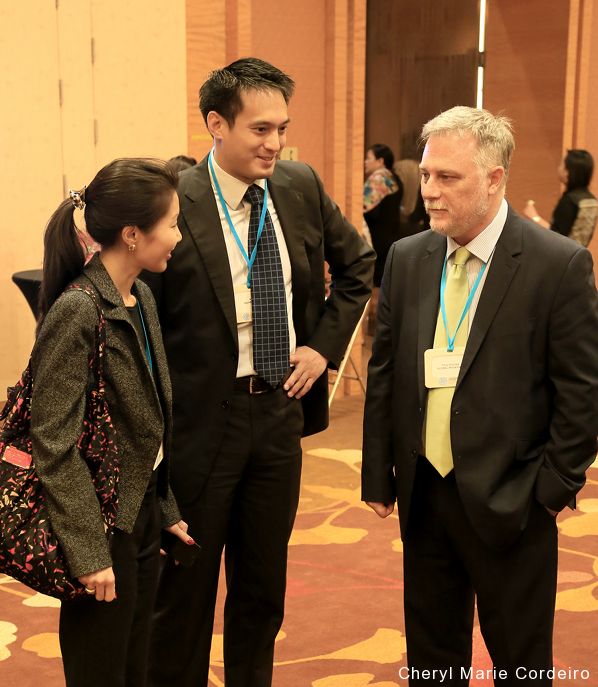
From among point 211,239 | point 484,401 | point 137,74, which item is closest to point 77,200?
point 211,239

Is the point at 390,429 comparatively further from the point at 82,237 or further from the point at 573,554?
the point at 573,554

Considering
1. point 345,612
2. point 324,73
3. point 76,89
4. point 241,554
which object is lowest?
point 345,612

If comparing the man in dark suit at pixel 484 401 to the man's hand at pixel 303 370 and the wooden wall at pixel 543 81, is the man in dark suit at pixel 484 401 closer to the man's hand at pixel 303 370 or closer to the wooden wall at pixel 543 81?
the man's hand at pixel 303 370

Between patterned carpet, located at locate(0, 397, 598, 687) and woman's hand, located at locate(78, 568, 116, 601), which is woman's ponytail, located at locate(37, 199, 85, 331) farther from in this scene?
patterned carpet, located at locate(0, 397, 598, 687)

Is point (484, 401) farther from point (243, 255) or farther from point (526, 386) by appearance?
point (243, 255)

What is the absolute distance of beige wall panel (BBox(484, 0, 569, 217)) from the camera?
9.65 meters

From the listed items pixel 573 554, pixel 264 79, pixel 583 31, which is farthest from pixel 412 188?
pixel 264 79

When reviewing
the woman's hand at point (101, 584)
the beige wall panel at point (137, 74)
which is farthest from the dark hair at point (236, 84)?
the beige wall panel at point (137, 74)

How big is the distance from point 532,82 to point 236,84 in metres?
7.82

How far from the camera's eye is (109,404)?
2145 millimetres

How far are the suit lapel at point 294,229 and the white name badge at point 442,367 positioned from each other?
1.66 ft

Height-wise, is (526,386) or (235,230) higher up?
(235,230)

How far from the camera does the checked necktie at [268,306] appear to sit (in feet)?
8.91

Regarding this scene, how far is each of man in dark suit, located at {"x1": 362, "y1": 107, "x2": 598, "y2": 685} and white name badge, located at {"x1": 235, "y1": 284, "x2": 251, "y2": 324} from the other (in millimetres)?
381
